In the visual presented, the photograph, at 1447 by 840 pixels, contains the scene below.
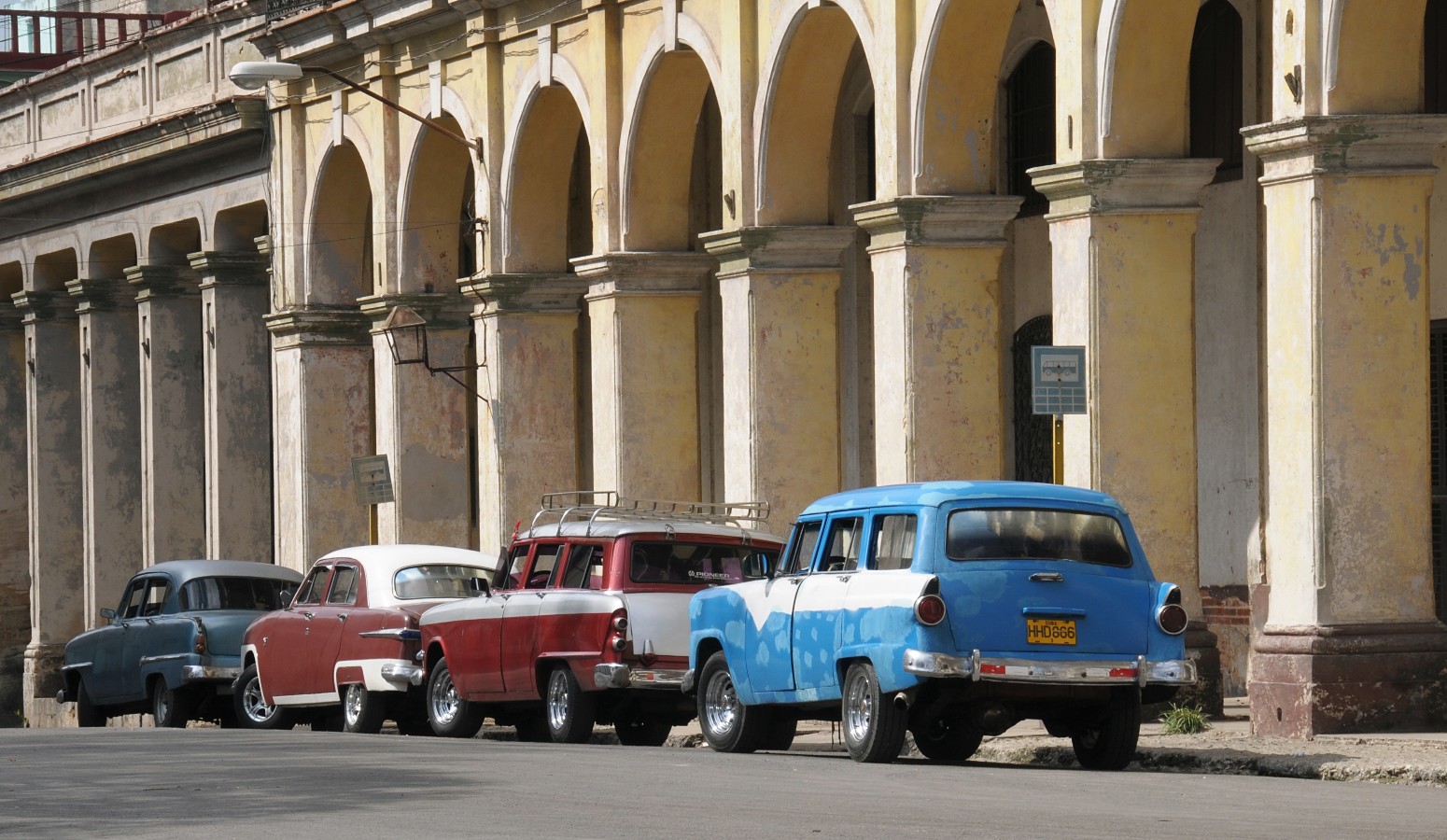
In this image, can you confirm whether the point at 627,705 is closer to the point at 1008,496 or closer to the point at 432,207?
the point at 1008,496

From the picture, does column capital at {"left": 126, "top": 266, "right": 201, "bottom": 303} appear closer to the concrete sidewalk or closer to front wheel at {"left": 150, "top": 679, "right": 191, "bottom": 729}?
front wheel at {"left": 150, "top": 679, "right": 191, "bottom": 729}

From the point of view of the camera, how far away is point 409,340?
91.3 feet

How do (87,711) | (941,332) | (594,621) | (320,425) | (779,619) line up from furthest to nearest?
(320,425) → (87,711) → (941,332) → (594,621) → (779,619)

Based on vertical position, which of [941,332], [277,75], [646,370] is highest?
[277,75]

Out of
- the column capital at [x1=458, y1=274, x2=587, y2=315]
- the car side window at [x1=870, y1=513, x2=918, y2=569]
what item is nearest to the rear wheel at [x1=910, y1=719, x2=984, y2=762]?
the car side window at [x1=870, y1=513, x2=918, y2=569]

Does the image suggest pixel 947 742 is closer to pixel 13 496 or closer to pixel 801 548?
pixel 801 548

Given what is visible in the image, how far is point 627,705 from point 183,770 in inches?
181

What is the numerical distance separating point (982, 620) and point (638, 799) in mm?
2854

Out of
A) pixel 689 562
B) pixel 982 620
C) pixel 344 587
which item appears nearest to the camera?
pixel 982 620

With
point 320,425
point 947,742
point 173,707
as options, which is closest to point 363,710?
point 173,707

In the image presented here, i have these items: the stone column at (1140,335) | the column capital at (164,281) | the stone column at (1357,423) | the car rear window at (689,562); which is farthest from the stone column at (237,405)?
the stone column at (1357,423)

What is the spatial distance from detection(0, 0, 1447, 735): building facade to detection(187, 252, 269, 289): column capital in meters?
0.06

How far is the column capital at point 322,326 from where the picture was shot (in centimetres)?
2989

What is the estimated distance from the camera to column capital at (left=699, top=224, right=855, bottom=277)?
21.4 metres
